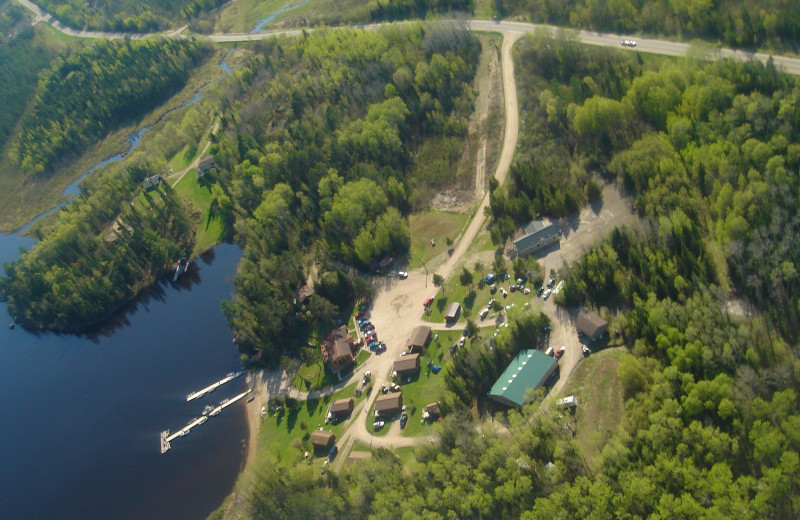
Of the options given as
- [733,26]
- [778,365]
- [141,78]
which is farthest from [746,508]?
[141,78]

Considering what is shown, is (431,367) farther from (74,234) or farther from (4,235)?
(4,235)

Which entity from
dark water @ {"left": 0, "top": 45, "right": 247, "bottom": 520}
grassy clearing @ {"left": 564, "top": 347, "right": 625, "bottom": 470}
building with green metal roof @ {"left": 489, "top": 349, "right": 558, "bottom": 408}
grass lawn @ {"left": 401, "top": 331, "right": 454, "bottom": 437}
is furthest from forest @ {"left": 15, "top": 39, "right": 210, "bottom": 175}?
grassy clearing @ {"left": 564, "top": 347, "right": 625, "bottom": 470}

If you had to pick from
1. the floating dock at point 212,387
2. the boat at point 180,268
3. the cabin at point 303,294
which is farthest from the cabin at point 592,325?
the boat at point 180,268

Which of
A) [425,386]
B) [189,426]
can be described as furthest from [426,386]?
[189,426]

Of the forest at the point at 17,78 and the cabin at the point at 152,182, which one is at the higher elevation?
the forest at the point at 17,78

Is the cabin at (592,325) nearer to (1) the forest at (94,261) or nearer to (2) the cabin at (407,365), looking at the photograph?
(2) the cabin at (407,365)
